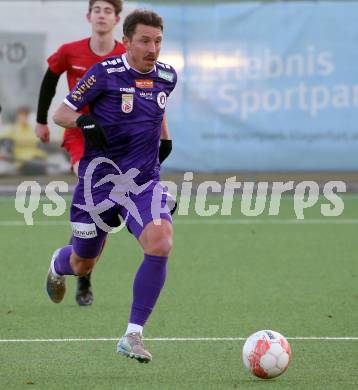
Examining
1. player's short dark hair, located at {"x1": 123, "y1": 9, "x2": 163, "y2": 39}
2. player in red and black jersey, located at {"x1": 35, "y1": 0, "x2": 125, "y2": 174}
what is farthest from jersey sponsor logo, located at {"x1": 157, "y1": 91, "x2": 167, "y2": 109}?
player in red and black jersey, located at {"x1": 35, "y1": 0, "x2": 125, "y2": 174}

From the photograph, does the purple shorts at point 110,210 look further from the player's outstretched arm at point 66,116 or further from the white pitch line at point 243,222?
the white pitch line at point 243,222

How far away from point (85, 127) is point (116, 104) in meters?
0.26

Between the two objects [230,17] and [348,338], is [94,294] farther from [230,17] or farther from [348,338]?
[230,17]

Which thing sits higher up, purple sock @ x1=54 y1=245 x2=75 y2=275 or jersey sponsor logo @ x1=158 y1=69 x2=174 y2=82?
jersey sponsor logo @ x1=158 y1=69 x2=174 y2=82

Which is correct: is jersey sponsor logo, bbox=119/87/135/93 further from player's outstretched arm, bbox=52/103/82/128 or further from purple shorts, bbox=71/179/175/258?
purple shorts, bbox=71/179/175/258

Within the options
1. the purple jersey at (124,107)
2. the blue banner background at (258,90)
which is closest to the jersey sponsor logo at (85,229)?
the purple jersey at (124,107)

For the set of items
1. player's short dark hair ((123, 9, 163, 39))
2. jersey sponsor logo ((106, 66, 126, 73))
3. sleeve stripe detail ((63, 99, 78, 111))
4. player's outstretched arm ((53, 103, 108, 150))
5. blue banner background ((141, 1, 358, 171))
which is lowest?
player's outstretched arm ((53, 103, 108, 150))

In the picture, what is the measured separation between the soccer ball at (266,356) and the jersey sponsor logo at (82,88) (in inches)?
63.5

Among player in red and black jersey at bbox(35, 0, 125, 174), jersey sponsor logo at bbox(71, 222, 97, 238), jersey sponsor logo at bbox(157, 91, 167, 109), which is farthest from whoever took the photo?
player in red and black jersey at bbox(35, 0, 125, 174)

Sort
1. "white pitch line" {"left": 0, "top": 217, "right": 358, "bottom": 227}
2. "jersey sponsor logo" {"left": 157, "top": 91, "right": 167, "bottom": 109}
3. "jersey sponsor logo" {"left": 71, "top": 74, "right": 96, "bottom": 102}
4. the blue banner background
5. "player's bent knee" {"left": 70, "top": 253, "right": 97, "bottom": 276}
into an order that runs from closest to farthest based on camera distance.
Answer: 1. "jersey sponsor logo" {"left": 71, "top": 74, "right": 96, "bottom": 102}
2. "jersey sponsor logo" {"left": 157, "top": 91, "right": 167, "bottom": 109}
3. "player's bent knee" {"left": 70, "top": 253, "right": 97, "bottom": 276}
4. "white pitch line" {"left": 0, "top": 217, "right": 358, "bottom": 227}
5. the blue banner background

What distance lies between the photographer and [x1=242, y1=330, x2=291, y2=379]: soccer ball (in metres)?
5.74

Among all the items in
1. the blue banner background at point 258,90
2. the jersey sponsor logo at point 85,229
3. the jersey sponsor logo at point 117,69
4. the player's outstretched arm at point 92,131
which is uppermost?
the blue banner background at point 258,90

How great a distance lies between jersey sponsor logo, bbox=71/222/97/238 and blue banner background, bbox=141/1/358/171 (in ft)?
29.8

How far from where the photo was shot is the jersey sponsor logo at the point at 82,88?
6.36 m
